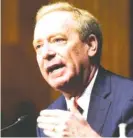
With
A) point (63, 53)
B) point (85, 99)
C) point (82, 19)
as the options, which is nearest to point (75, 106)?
point (85, 99)

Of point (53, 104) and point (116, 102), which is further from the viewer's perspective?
point (53, 104)

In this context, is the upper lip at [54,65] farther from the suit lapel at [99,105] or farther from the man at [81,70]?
the suit lapel at [99,105]

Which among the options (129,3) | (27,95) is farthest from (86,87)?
(129,3)

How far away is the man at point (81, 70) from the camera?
101 cm

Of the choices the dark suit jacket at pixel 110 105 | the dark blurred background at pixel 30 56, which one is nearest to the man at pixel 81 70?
the dark suit jacket at pixel 110 105

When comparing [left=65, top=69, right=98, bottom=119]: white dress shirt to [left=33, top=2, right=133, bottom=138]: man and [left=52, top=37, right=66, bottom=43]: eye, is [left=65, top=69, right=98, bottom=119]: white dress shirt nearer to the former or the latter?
[left=33, top=2, right=133, bottom=138]: man

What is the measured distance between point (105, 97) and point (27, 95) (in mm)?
355

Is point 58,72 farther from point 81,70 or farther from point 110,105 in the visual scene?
point 110,105

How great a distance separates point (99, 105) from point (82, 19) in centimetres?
28

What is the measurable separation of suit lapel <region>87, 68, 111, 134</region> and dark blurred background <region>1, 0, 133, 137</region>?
142mm

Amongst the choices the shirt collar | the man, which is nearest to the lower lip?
the man

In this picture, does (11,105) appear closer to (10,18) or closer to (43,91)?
(43,91)

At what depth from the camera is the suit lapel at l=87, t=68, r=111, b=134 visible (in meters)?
1.02

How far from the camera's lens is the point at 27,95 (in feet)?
4.16
